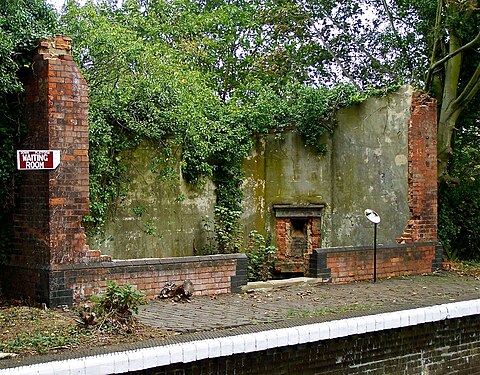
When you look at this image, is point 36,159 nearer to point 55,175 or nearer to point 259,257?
point 55,175

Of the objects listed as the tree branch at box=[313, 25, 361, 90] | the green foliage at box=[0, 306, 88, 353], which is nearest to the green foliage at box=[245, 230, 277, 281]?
the green foliage at box=[0, 306, 88, 353]

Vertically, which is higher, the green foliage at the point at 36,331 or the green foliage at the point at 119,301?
the green foliage at the point at 119,301

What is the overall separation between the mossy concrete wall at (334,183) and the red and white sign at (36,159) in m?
4.62

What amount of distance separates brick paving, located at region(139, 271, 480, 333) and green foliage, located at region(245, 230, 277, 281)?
9.86 feet

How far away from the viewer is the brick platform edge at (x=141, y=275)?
9562 mm

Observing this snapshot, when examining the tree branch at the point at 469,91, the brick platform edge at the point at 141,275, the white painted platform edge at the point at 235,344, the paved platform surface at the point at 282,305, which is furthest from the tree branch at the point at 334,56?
the white painted platform edge at the point at 235,344

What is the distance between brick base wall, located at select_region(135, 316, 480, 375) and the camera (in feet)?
23.5

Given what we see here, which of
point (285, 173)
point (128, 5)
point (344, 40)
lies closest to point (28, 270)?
point (285, 173)

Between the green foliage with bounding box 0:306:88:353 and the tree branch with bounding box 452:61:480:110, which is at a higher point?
the tree branch with bounding box 452:61:480:110

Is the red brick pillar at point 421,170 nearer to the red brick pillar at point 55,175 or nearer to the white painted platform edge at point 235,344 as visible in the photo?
the white painted platform edge at point 235,344

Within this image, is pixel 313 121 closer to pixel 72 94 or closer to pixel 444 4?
pixel 444 4

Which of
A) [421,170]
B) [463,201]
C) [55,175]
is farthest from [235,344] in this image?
[463,201]

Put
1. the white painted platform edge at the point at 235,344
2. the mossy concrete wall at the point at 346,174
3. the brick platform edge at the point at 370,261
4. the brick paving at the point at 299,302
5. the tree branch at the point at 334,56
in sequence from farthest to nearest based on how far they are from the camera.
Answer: the tree branch at the point at 334,56
the mossy concrete wall at the point at 346,174
the brick platform edge at the point at 370,261
the brick paving at the point at 299,302
the white painted platform edge at the point at 235,344

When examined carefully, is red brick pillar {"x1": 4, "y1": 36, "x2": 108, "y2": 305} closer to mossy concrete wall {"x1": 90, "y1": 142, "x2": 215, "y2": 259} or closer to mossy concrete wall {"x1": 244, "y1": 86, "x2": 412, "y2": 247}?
mossy concrete wall {"x1": 90, "y1": 142, "x2": 215, "y2": 259}
